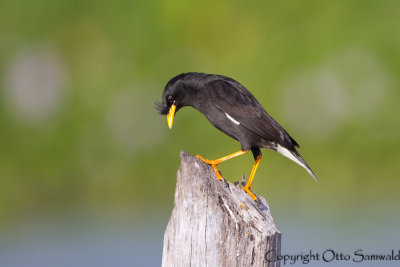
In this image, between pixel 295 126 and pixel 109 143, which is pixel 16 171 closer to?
pixel 109 143

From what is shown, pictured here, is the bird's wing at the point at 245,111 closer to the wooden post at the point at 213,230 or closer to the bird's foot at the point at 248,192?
the bird's foot at the point at 248,192

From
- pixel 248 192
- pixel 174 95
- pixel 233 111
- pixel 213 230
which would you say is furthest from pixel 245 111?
pixel 213 230

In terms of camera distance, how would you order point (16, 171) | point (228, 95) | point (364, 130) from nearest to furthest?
point (228, 95) → point (16, 171) → point (364, 130)

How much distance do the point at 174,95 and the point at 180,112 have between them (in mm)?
2200

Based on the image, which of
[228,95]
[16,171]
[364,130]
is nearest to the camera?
[228,95]

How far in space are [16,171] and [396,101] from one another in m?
4.59

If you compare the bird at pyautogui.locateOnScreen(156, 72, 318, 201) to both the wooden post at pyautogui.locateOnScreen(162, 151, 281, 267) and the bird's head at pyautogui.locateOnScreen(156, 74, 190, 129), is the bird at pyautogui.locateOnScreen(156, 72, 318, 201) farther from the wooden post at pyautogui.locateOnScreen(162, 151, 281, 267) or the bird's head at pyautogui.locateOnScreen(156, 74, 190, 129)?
the wooden post at pyautogui.locateOnScreen(162, 151, 281, 267)

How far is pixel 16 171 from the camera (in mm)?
8273

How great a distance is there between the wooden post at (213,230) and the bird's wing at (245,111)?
4.64 feet

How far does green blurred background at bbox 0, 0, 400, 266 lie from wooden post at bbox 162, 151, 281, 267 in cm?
374

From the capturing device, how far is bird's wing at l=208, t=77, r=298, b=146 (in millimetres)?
5711

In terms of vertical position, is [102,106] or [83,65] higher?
[83,65]

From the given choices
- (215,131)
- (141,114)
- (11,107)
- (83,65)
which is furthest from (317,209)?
(11,107)

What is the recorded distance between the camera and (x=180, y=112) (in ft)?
26.8
